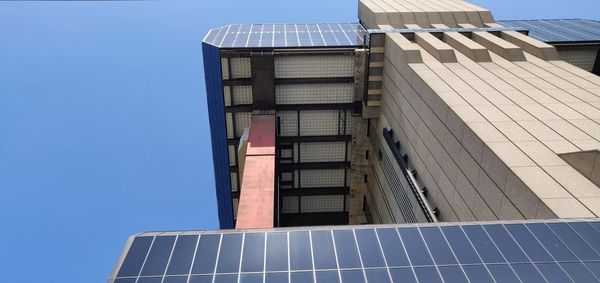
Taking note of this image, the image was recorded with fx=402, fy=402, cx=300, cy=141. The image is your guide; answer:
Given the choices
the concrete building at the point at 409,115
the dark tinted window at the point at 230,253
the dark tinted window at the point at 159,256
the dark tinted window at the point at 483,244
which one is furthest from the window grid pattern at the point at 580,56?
the dark tinted window at the point at 159,256

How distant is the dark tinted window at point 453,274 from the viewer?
1085 cm

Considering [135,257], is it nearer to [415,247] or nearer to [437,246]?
[415,247]

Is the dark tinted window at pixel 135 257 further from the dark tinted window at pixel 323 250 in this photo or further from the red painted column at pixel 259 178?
the red painted column at pixel 259 178

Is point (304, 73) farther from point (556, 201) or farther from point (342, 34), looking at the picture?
point (556, 201)

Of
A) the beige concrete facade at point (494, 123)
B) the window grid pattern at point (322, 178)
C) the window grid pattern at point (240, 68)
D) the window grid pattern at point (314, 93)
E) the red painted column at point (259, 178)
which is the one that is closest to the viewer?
the beige concrete facade at point (494, 123)

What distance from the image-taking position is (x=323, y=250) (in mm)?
11977

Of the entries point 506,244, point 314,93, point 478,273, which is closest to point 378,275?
point 478,273

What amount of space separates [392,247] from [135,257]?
769 cm

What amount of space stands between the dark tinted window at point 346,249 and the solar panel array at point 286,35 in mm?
20673

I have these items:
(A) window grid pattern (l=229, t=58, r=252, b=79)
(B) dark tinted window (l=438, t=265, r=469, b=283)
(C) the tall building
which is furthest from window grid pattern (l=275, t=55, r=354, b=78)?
(B) dark tinted window (l=438, t=265, r=469, b=283)

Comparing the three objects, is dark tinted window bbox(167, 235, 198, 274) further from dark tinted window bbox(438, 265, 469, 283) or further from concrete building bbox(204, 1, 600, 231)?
concrete building bbox(204, 1, 600, 231)

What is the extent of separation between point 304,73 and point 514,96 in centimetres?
1575

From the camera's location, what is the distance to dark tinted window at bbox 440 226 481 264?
37.9ft

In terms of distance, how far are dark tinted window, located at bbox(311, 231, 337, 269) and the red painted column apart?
29.8ft
